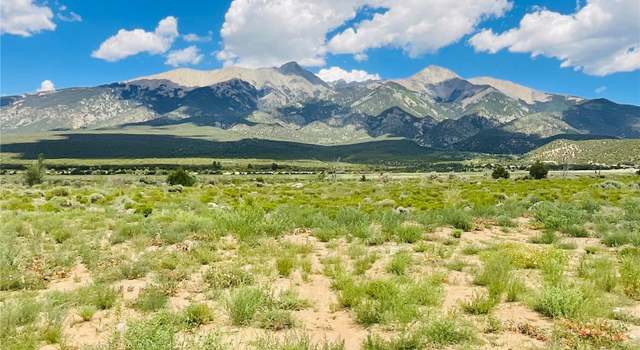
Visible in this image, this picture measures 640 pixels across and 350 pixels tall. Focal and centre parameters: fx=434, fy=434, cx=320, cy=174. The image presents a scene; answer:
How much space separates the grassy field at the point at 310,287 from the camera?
23.4 feet

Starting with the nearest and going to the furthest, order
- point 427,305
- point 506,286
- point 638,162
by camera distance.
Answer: point 427,305
point 506,286
point 638,162

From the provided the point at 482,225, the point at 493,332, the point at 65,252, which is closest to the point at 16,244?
the point at 65,252

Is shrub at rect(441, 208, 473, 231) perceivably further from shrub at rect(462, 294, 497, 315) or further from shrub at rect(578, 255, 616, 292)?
shrub at rect(462, 294, 497, 315)

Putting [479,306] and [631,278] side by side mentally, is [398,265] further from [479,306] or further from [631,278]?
[631,278]

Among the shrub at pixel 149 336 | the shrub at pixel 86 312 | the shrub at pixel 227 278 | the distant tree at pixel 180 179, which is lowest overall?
the distant tree at pixel 180 179

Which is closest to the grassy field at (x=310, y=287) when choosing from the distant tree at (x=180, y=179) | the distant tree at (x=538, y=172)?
the distant tree at (x=180, y=179)

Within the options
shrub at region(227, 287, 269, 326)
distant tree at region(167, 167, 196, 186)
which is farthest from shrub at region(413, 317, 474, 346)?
distant tree at region(167, 167, 196, 186)

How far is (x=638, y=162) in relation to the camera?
191 m

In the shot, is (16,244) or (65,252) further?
(16,244)

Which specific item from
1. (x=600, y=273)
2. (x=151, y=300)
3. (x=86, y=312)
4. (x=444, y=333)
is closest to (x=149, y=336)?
(x=151, y=300)

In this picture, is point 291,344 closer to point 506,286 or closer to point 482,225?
point 506,286

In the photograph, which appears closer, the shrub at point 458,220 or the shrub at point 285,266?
the shrub at point 285,266

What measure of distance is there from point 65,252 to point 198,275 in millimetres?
4932

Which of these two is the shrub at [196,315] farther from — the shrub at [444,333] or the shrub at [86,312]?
the shrub at [444,333]
